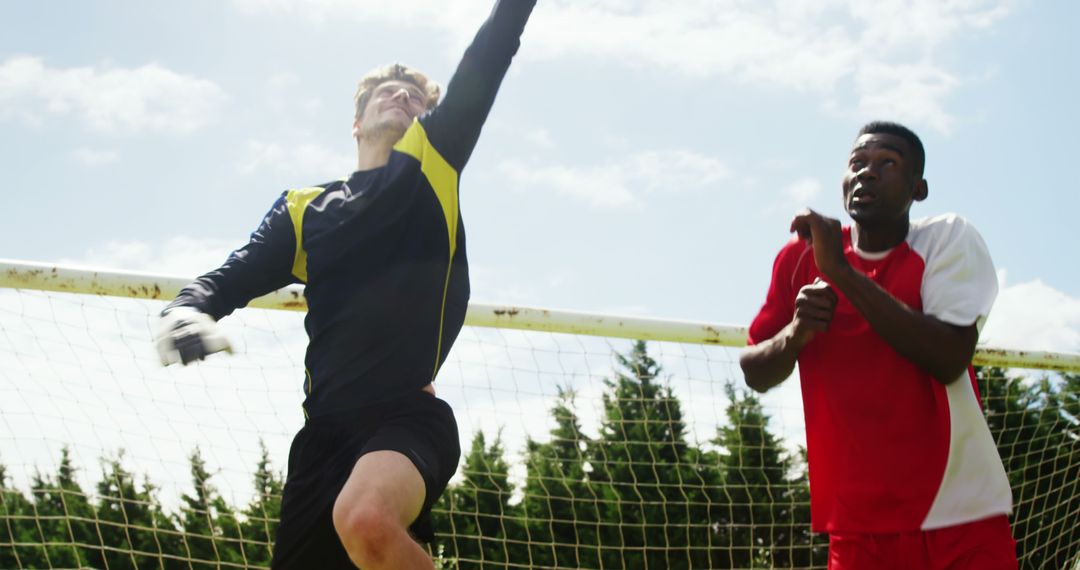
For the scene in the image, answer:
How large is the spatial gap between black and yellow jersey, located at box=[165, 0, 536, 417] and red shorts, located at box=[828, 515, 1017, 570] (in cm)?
124

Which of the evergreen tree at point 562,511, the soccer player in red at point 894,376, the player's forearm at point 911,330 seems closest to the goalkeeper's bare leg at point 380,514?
the soccer player in red at point 894,376

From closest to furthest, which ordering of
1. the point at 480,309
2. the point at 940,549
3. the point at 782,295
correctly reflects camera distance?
the point at 940,549, the point at 782,295, the point at 480,309

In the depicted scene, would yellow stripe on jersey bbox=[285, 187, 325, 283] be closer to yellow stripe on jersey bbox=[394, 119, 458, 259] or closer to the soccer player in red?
yellow stripe on jersey bbox=[394, 119, 458, 259]

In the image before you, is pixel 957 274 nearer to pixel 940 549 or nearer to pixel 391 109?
pixel 940 549

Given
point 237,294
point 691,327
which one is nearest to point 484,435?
point 691,327

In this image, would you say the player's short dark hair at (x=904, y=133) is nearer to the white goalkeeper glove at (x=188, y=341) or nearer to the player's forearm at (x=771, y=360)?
the player's forearm at (x=771, y=360)

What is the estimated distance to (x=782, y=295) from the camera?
114 inches

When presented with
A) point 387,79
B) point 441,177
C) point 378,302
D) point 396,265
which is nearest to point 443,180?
point 441,177

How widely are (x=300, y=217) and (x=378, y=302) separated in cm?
52

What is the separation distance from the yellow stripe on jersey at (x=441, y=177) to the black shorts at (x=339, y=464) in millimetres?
486

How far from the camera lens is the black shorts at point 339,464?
97.0 inches

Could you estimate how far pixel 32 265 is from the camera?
4.25 m

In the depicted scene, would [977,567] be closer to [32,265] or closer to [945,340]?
[945,340]

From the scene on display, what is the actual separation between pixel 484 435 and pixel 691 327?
1071 centimetres
